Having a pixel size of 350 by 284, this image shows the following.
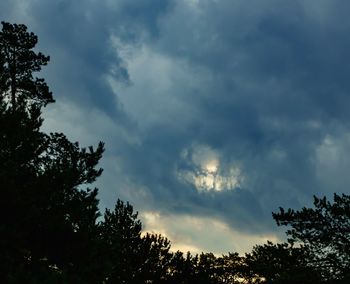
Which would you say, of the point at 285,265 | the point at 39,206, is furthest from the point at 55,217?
the point at 285,265

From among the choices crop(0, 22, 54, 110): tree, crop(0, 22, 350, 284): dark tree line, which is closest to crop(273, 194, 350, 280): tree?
crop(0, 22, 350, 284): dark tree line

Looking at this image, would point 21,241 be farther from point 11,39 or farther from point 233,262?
point 233,262

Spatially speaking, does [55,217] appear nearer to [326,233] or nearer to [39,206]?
[39,206]

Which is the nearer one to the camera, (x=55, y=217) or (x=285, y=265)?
(x=55, y=217)

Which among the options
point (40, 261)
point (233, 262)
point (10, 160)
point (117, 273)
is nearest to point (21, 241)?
point (40, 261)

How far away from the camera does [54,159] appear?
23078 mm

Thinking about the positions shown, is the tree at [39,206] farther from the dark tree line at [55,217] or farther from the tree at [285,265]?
the tree at [285,265]

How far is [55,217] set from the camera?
19.7m

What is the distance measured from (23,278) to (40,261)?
4.45 meters

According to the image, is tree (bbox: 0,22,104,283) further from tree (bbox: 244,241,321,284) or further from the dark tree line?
tree (bbox: 244,241,321,284)

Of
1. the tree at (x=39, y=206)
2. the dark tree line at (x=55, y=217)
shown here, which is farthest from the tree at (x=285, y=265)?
the tree at (x=39, y=206)

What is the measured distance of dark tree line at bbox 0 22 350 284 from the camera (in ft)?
61.5

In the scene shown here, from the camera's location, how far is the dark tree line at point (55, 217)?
1875 centimetres

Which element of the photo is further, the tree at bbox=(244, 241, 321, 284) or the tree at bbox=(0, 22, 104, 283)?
the tree at bbox=(244, 241, 321, 284)
